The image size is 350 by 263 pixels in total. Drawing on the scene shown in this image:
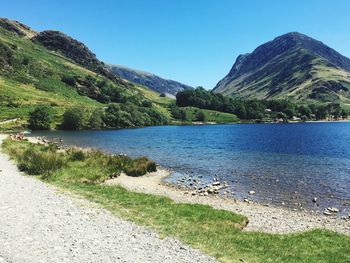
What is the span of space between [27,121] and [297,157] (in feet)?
366

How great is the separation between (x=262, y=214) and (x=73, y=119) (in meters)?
140

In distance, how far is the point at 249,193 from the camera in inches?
1549

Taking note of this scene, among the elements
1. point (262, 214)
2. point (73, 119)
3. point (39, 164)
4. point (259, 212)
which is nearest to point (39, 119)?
point (73, 119)

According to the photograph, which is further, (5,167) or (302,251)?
(5,167)

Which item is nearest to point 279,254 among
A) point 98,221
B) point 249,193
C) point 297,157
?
point 98,221

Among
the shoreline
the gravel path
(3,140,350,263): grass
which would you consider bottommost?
the shoreline

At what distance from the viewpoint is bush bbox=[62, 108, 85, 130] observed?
520 feet

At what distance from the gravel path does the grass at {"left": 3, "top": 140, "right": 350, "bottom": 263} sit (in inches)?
49.6

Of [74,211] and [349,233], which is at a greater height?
[74,211]

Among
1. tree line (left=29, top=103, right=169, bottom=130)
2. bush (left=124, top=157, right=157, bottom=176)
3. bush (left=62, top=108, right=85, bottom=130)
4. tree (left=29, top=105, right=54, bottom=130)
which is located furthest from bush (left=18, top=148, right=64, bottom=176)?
bush (left=62, top=108, right=85, bottom=130)

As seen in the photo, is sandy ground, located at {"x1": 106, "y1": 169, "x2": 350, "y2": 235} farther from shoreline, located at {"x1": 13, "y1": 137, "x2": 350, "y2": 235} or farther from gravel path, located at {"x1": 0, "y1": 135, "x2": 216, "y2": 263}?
gravel path, located at {"x1": 0, "y1": 135, "x2": 216, "y2": 263}

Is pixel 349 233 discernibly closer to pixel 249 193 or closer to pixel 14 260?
pixel 249 193

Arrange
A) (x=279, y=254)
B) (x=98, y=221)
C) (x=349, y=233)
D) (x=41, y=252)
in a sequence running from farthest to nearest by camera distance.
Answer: (x=349, y=233) < (x=98, y=221) < (x=279, y=254) < (x=41, y=252)

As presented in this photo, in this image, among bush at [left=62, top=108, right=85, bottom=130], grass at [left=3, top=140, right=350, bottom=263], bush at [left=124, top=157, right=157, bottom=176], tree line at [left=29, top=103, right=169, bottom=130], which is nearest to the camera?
grass at [left=3, top=140, right=350, bottom=263]
